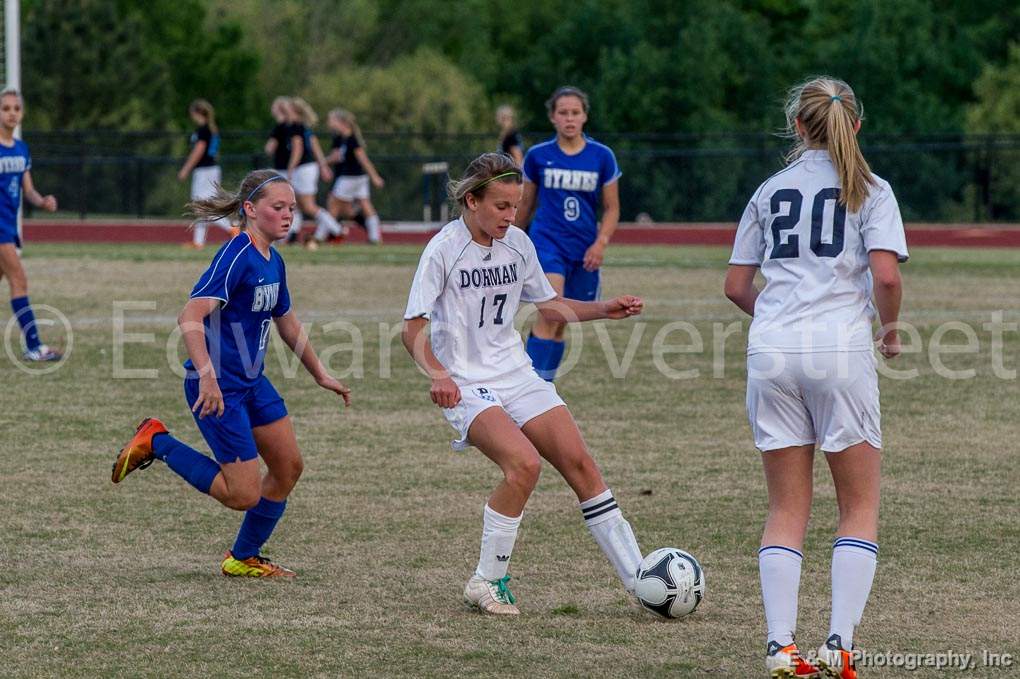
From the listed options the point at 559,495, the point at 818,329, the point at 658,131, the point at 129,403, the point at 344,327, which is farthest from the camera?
the point at 658,131

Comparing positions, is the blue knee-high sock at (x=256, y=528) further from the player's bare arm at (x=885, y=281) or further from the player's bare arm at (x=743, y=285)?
the player's bare arm at (x=885, y=281)

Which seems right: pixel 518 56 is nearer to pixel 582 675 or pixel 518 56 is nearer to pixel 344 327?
pixel 344 327

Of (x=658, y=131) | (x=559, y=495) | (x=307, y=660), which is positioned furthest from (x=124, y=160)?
(x=307, y=660)

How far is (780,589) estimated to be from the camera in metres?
4.79

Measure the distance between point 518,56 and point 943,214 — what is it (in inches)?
959

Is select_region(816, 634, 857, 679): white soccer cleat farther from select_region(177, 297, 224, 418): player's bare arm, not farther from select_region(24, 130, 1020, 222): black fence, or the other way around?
select_region(24, 130, 1020, 222): black fence

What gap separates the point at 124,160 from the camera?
Answer: 33.5 meters

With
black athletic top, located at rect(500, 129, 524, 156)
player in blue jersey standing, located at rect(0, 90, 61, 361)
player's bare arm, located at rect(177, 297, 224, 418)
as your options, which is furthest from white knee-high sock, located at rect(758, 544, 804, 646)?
black athletic top, located at rect(500, 129, 524, 156)

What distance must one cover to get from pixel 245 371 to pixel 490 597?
135 cm

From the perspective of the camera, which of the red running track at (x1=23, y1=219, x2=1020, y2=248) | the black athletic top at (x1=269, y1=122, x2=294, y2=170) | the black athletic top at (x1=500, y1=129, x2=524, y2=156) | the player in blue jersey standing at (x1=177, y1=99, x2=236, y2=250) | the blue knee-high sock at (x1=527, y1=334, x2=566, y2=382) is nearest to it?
the blue knee-high sock at (x1=527, y1=334, x2=566, y2=382)

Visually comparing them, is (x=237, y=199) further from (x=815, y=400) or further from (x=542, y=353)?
(x=542, y=353)

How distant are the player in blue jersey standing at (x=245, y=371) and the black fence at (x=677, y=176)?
26.3 meters

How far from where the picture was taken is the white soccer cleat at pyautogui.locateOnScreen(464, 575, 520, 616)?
5.70 m

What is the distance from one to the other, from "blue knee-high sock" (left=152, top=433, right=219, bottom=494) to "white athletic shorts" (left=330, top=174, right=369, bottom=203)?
17837 millimetres
